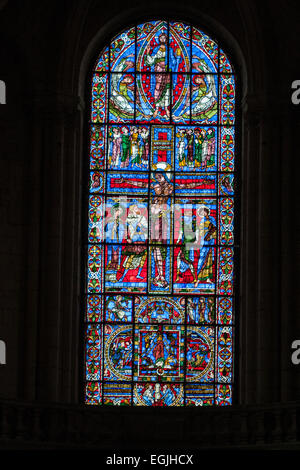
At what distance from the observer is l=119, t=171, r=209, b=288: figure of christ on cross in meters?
25.3

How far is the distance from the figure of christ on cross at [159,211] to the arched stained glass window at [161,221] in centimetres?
2

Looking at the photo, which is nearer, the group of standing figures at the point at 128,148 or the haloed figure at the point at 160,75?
the group of standing figures at the point at 128,148

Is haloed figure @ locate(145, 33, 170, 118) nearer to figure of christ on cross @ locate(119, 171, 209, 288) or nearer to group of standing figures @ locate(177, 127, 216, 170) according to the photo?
group of standing figures @ locate(177, 127, 216, 170)

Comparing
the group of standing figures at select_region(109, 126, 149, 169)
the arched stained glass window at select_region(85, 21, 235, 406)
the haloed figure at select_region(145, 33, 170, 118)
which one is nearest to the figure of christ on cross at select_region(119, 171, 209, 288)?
the arched stained glass window at select_region(85, 21, 235, 406)

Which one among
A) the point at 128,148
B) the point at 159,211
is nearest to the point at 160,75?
the point at 128,148

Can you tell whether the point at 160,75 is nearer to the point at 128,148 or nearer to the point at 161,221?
the point at 128,148

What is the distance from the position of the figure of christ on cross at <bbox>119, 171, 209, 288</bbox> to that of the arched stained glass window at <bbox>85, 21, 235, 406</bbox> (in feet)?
0.06

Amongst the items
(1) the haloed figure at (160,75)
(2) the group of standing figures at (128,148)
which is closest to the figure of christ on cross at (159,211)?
(2) the group of standing figures at (128,148)

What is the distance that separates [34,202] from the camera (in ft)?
81.1

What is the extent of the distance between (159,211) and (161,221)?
18cm

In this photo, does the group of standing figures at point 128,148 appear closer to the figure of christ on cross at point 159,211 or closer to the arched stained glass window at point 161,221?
the arched stained glass window at point 161,221

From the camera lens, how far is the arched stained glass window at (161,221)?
24734mm
